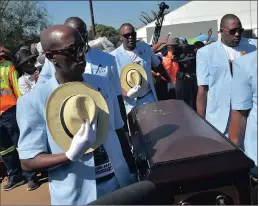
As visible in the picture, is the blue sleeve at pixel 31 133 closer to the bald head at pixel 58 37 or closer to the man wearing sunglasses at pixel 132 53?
the bald head at pixel 58 37

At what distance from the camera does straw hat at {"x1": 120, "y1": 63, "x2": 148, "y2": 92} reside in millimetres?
3777

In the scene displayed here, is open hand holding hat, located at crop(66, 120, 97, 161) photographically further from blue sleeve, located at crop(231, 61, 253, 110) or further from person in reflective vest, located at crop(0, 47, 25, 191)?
person in reflective vest, located at crop(0, 47, 25, 191)

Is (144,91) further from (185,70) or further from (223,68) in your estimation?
(185,70)

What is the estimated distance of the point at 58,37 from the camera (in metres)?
1.62

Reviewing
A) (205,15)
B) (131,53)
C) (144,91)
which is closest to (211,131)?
(144,91)

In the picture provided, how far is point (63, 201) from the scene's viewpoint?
1.67 metres

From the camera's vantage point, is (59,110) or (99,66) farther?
(99,66)

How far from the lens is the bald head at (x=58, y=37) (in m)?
1.62

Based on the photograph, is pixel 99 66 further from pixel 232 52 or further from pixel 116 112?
pixel 116 112

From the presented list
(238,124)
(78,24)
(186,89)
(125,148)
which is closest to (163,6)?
(186,89)

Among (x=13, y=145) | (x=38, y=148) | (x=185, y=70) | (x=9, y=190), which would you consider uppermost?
(x=38, y=148)

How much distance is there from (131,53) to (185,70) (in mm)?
1481

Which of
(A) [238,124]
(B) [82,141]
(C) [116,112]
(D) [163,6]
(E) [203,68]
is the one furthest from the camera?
(D) [163,6]

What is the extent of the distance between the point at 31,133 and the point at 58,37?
0.43 metres
